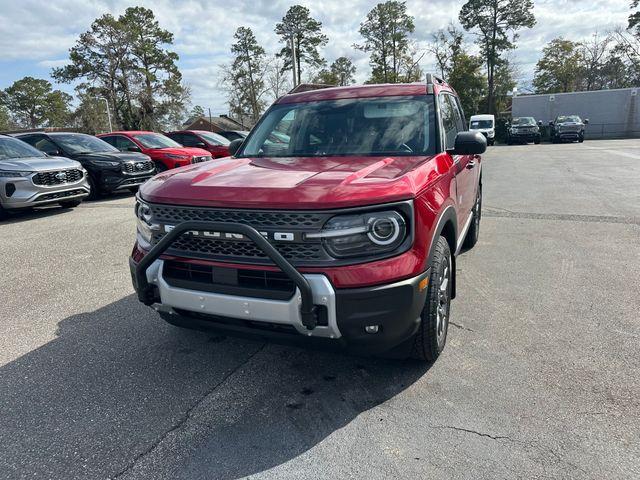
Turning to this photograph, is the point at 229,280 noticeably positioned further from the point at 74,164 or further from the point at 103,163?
the point at 103,163

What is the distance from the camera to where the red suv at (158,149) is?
12.4m

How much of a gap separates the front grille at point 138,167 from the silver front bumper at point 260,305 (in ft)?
29.1

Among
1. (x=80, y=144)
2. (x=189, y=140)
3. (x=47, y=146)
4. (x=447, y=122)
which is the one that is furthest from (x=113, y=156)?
(x=447, y=122)

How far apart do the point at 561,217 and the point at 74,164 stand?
30.2 feet

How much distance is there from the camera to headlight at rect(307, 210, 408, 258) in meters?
2.29

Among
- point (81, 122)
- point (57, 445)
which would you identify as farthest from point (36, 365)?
point (81, 122)

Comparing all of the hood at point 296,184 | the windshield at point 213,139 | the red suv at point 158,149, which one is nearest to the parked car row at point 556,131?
the windshield at point 213,139

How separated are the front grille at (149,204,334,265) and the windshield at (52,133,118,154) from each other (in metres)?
9.44

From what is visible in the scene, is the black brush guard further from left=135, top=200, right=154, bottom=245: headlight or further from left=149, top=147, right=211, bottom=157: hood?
left=149, top=147, right=211, bottom=157: hood

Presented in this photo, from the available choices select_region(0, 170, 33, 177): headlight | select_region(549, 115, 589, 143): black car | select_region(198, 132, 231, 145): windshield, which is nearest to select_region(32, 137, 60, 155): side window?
select_region(0, 170, 33, 177): headlight

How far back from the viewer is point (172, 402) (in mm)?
2709

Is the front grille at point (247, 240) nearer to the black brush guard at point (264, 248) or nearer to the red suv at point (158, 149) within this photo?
the black brush guard at point (264, 248)

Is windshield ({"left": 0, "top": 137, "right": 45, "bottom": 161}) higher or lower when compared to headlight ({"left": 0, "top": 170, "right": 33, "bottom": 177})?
higher

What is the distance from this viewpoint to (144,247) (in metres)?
2.93
